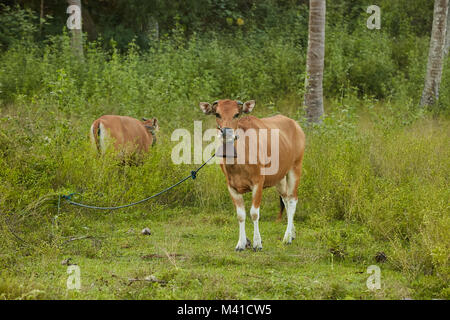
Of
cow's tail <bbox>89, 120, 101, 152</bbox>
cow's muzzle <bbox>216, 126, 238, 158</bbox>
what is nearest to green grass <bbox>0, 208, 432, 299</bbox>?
cow's muzzle <bbox>216, 126, 238, 158</bbox>

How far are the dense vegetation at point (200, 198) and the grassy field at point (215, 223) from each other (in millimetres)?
24

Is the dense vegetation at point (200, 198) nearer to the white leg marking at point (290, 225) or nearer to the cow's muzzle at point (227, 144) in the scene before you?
the white leg marking at point (290, 225)

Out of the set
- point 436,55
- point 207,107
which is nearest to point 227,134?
point 207,107

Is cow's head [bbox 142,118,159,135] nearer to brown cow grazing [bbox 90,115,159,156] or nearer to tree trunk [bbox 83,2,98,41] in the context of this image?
brown cow grazing [bbox 90,115,159,156]

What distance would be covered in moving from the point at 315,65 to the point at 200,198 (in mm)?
5541

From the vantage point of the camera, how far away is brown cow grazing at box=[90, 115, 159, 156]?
10453 mm

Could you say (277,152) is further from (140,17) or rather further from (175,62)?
(140,17)

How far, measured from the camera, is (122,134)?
1090 cm

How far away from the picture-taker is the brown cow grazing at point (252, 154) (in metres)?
7.47

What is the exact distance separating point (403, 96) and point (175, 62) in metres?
6.47

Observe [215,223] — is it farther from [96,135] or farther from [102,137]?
[96,135]

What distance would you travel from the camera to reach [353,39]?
20.1 meters
